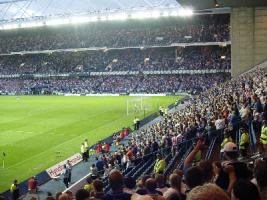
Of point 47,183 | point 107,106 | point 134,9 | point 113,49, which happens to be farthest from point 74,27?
point 47,183

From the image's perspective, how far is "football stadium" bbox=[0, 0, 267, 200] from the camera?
14.1 metres

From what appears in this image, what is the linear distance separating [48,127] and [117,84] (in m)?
30.9

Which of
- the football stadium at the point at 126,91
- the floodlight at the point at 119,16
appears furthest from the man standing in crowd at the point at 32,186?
the floodlight at the point at 119,16

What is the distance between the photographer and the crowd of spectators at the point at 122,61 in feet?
215

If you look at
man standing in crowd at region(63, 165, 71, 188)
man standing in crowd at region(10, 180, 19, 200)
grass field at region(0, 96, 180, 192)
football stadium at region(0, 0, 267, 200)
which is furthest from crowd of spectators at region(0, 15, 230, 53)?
man standing in crowd at region(10, 180, 19, 200)

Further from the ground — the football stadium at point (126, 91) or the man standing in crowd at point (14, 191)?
the football stadium at point (126, 91)

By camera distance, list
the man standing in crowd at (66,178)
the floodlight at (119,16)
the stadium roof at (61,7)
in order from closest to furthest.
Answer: the man standing in crowd at (66,178) → the floodlight at (119,16) → the stadium roof at (61,7)

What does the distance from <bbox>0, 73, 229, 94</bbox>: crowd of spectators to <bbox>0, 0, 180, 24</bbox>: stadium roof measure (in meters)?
11.3

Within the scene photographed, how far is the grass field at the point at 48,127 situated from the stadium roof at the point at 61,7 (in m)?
18.5

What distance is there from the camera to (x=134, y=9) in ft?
211

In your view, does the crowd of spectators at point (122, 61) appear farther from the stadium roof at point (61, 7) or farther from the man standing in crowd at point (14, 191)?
the man standing in crowd at point (14, 191)

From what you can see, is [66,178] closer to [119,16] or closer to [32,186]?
[32,186]

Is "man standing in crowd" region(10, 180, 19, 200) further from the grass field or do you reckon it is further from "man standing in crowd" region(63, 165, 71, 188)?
the grass field

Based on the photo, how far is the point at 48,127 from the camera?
3619 cm
